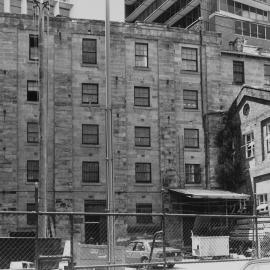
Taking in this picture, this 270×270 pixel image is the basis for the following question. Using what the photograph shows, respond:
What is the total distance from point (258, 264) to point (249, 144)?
36.5 meters

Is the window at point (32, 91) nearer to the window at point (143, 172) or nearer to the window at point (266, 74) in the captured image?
the window at point (143, 172)

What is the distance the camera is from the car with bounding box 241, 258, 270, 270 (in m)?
10.7

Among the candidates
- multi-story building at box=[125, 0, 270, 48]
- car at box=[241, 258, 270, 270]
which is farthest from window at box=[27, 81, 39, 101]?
car at box=[241, 258, 270, 270]

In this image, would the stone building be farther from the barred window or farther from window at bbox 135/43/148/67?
the barred window

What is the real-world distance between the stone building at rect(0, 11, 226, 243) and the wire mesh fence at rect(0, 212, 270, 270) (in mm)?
663

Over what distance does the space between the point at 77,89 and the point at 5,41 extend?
21.4ft

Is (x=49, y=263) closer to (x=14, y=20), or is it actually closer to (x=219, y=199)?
(x=219, y=199)

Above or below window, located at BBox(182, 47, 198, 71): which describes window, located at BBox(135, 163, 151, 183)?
below

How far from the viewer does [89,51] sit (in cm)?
4844

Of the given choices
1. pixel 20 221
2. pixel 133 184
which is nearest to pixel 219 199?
pixel 133 184

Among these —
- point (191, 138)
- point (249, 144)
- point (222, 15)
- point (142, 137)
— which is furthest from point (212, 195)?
point (222, 15)

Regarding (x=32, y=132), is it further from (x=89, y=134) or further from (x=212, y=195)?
(x=212, y=195)

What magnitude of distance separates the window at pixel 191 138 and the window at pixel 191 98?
200 cm

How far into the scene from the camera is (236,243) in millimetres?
34906
